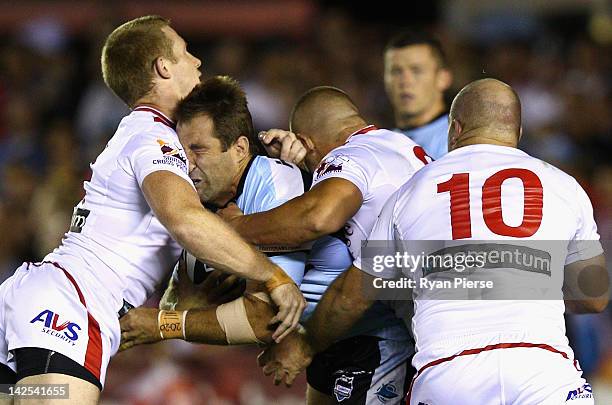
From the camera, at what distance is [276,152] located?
5766mm

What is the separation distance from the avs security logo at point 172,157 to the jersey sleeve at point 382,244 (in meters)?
0.94

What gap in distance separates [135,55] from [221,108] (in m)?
0.51

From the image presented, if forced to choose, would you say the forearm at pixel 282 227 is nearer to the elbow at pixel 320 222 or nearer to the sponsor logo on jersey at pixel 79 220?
the elbow at pixel 320 222

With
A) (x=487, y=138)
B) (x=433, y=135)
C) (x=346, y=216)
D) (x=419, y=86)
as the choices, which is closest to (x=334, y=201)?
(x=346, y=216)

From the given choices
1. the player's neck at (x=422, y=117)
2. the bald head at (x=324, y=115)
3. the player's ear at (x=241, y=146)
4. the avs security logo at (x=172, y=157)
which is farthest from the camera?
the player's neck at (x=422, y=117)

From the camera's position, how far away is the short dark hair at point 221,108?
5.36 m

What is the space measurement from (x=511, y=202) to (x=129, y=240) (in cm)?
184

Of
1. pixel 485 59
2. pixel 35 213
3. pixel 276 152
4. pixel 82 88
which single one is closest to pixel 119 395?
→ pixel 35 213

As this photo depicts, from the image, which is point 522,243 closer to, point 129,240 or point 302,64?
point 129,240

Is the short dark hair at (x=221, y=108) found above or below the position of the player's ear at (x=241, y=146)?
above

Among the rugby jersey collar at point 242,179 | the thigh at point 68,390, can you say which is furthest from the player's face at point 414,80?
the thigh at point 68,390

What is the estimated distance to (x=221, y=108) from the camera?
5.41 metres

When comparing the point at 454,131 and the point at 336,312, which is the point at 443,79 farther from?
the point at 336,312

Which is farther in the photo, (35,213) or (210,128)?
(35,213)
